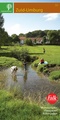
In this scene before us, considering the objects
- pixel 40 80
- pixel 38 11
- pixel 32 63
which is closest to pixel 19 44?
pixel 38 11

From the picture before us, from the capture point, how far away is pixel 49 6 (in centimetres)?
1127

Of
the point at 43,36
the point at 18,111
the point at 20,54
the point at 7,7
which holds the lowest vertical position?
the point at 18,111

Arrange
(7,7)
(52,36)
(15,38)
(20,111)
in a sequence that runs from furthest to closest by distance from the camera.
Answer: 1. (15,38)
2. (52,36)
3. (7,7)
4. (20,111)

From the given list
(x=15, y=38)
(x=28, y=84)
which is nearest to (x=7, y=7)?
(x=15, y=38)

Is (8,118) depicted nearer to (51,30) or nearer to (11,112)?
(11,112)

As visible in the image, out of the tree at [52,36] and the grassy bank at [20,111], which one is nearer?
the grassy bank at [20,111]

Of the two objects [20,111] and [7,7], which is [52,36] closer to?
[7,7]

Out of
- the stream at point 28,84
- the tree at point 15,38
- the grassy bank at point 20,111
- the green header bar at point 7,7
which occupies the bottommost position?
the stream at point 28,84

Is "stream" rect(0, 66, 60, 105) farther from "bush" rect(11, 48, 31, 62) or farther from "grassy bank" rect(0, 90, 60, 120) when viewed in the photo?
"grassy bank" rect(0, 90, 60, 120)

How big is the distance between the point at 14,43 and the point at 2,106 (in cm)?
408

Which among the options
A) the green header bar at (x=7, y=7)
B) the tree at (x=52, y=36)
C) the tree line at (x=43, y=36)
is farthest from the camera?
the tree line at (x=43, y=36)

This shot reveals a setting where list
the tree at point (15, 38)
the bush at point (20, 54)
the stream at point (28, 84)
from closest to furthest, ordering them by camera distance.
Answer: the tree at point (15, 38)
the stream at point (28, 84)
the bush at point (20, 54)

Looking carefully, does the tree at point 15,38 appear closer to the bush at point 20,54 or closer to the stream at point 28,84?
the stream at point 28,84

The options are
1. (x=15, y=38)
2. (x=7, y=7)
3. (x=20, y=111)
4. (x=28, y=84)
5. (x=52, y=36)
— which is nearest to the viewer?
(x=20, y=111)
